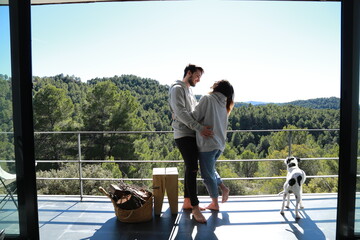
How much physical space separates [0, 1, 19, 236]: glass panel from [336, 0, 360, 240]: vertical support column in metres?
1.99

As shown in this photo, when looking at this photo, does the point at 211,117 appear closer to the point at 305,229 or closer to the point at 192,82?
the point at 192,82

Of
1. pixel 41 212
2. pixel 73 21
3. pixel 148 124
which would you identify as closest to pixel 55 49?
pixel 73 21

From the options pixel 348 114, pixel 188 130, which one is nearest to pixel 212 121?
pixel 188 130

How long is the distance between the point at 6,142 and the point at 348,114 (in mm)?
2065

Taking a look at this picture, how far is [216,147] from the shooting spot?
9.62 feet

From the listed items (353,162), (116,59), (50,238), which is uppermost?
(116,59)

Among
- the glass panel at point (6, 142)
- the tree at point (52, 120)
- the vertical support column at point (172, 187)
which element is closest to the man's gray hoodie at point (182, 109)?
the vertical support column at point (172, 187)

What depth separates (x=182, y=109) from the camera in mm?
2848

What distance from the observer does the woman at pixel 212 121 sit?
9.57ft

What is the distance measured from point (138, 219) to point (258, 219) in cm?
104

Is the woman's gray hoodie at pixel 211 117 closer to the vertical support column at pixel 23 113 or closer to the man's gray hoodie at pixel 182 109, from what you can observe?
the man's gray hoodie at pixel 182 109

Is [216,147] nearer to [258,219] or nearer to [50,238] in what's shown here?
[258,219]

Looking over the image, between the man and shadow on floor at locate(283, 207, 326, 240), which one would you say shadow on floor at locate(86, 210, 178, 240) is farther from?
shadow on floor at locate(283, 207, 326, 240)

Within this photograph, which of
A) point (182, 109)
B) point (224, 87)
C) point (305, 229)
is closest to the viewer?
point (305, 229)
